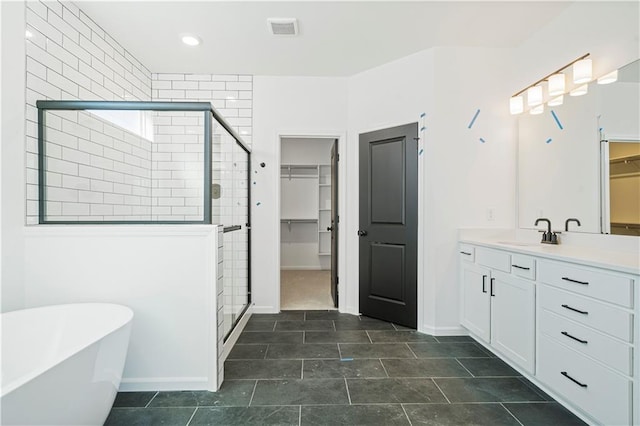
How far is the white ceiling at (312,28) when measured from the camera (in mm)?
2283

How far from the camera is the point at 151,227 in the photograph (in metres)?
1.91

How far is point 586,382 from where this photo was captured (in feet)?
5.03

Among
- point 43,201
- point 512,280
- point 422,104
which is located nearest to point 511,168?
point 422,104

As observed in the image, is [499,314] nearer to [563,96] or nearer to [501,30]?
[563,96]

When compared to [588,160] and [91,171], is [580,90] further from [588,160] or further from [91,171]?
[91,171]

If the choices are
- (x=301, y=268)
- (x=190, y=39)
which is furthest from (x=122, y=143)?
(x=301, y=268)

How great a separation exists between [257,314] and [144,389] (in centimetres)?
155

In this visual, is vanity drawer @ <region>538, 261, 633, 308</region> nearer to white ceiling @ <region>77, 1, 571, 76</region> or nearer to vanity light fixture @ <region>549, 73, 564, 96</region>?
vanity light fixture @ <region>549, 73, 564, 96</region>

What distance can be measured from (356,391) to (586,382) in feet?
4.10

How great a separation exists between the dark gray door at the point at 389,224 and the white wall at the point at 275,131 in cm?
30

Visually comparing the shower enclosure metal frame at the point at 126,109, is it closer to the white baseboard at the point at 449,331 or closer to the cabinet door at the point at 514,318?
the cabinet door at the point at 514,318

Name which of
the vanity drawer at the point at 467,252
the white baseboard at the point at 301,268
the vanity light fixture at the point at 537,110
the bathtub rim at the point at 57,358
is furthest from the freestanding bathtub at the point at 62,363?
the white baseboard at the point at 301,268

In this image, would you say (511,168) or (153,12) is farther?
(511,168)

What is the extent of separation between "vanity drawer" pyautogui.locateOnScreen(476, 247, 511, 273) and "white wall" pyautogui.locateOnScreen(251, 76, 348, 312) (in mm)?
1453
